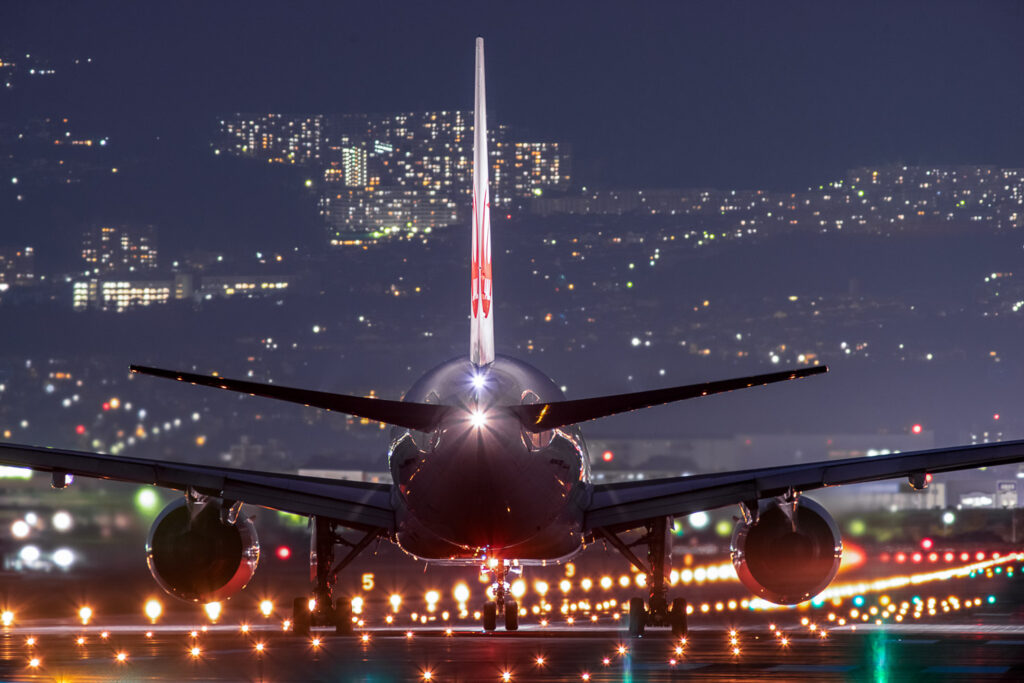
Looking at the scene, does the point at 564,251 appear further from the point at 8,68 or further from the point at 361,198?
the point at 8,68

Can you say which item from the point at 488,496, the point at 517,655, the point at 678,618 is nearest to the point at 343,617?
the point at 678,618

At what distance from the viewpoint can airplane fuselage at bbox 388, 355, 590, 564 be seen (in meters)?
30.6

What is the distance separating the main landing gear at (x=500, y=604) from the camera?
35.2 meters

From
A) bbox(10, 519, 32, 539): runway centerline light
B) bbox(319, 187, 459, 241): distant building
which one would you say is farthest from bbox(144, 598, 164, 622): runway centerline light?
bbox(319, 187, 459, 241): distant building

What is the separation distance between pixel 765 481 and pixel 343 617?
32.9 ft

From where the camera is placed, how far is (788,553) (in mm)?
36812

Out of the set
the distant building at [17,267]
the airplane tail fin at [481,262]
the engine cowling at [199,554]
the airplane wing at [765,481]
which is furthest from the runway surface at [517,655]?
the distant building at [17,267]

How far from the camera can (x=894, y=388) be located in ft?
418

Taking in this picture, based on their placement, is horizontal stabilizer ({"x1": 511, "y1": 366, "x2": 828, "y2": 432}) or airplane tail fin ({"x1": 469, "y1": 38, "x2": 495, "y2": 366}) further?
airplane tail fin ({"x1": 469, "y1": 38, "x2": 495, "y2": 366})

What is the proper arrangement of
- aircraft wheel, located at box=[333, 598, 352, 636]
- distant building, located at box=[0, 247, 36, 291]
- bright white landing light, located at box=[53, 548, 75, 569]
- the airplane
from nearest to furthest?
the airplane
aircraft wheel, located at box=[333, 598, 352, 636]
bright white landing light, located at box=[53, 548, 75, 569]
distant building, located at box=[0, 247, 36, 291]

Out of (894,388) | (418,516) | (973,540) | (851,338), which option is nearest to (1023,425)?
(894,388)

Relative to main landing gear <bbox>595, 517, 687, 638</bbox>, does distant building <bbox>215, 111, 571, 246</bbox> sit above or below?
above

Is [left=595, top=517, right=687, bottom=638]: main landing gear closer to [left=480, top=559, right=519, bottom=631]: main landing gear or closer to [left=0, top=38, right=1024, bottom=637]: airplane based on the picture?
[left=0, top=38, right=1024, bottom=637]: airplane

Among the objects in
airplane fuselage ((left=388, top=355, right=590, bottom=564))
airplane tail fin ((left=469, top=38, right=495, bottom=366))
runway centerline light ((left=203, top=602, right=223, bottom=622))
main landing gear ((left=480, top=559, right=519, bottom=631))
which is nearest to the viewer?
airplane fuselage ((left=388, top=355, right=590, bottom=564))
